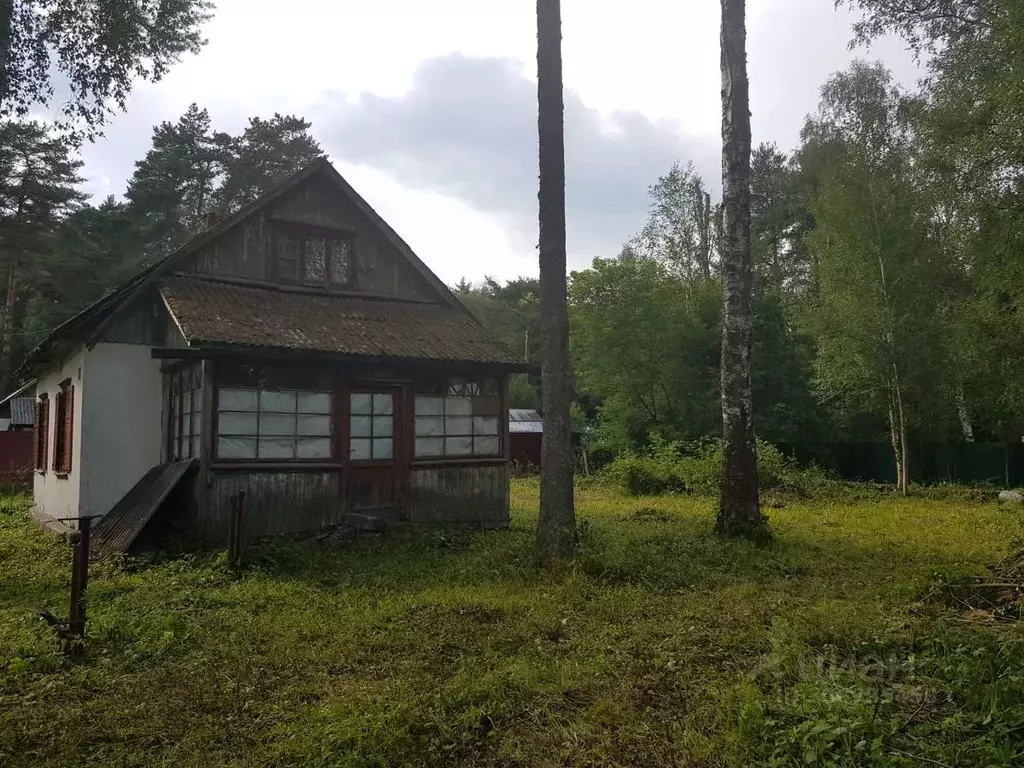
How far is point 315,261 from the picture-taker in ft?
42.8

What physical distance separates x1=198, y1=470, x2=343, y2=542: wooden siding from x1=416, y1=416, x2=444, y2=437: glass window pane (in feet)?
5.28

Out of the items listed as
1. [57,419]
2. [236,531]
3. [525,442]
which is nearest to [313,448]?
[236,531]

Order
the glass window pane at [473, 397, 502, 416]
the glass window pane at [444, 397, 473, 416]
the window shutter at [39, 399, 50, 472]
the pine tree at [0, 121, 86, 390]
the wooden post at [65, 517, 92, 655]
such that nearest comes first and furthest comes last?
the wooden post at [65, 517, 92, 655] → the glass window pane at [444, 397, 473, 416] → the glass window pane at [473, 397, 502, 416] → the window shutter at [39, 399, 50, 472] → the pine tree at [0, 121, 86, 390]

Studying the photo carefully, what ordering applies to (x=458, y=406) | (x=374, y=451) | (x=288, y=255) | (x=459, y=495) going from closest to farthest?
1. (x=374, y=451)
2. (x=459, y=495)
3. (x=458, y=406)
4. (x=288, y=255)

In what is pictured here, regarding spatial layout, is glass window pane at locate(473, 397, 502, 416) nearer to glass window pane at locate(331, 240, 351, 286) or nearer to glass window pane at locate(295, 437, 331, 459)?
glass window pane at locate(295, 437, 331, 459)

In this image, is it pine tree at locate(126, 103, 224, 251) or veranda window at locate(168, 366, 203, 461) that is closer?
veranda window at locate(168, 366, 203, 461)

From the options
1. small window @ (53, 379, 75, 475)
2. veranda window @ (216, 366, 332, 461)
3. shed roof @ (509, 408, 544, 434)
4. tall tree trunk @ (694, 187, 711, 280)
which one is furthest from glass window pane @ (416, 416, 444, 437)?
tall tree trunk @ (694, 187, 711, 280)

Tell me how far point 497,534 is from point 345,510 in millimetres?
2475

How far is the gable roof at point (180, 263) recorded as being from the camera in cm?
1123

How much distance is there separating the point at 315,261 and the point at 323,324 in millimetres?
2007

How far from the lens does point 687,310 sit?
28.0 m

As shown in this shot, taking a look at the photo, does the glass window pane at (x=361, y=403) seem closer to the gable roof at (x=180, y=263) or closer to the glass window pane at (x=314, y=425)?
the glass window pane at (x=314, y=425)

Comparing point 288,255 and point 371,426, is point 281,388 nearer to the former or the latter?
point 371,426

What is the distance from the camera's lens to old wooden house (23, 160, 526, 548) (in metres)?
10.3
